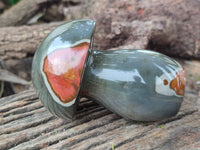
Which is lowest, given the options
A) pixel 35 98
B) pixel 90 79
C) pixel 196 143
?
pixel 196 143

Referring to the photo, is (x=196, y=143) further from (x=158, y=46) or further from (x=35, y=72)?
(x=158, y=46)

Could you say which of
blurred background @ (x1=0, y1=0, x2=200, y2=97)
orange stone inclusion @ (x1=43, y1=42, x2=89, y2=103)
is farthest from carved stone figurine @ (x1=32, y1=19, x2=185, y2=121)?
blurred background @ (x1=0, y1=0, x2=200, y2=97)

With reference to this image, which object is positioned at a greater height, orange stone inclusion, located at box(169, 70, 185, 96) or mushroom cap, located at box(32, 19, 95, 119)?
mushroom cap, located at box(32, 19, 95, 119)

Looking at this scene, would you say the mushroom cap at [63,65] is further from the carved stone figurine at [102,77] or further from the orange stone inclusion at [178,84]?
the orange stone inclusion at [178,84]

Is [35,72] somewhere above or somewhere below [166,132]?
above

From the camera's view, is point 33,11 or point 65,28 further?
point 33,11

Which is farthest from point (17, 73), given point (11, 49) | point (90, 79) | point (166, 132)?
point (166, 132)

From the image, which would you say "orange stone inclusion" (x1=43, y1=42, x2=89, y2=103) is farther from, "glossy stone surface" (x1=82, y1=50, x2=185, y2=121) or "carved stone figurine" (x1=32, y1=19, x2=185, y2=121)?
"glossy stone surface" (x1=82, y1=50, x2=185, y2=121)

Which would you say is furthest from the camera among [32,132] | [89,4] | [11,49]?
[89,4]
